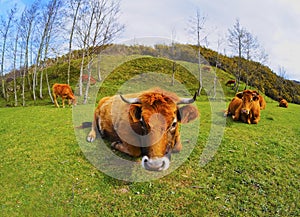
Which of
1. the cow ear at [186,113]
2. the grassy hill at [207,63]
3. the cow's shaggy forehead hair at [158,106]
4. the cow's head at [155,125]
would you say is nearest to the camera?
the cow's head at [155,125]

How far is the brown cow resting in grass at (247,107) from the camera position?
37.8 feet

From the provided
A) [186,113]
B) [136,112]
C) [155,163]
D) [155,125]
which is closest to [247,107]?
[186,113]

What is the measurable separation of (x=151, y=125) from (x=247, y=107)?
802 centimetres

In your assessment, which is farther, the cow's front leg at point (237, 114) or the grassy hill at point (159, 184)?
the cow's front leg at point (237, 114)

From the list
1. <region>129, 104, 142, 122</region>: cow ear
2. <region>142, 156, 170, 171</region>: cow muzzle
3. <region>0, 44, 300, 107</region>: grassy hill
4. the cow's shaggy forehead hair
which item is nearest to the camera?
<region>142, 156, 170, 171</region>: cow muzzle

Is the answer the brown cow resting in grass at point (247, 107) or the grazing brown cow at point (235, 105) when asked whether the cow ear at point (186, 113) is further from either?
the grazing brown cow at point (235, 105)

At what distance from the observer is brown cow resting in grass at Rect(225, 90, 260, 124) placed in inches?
454

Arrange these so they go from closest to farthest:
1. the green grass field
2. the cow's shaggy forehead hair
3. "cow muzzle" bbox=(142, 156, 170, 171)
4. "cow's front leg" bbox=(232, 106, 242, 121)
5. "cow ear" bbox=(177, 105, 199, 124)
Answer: "cow muzzle" bbox=(142, 156, 170, 171) → the green grass field → the cow's shaggy forehead hair → "cow ear" bbox=(177, 105, 199, 124) → "cow's front leg" bbox=(232, 106, 242, 121)

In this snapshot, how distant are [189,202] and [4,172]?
463 centimetres

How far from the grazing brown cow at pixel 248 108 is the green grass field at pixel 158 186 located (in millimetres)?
3637

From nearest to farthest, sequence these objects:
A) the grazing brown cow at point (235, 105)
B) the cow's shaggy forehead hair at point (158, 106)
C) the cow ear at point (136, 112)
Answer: the cow's shaggy forehead hair at point (158, 106), the cow ear at point (136, 112), the grazing brown cow at point (235, 105)

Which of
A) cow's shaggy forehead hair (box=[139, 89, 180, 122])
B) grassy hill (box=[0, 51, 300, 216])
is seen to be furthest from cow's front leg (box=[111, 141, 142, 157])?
cow's shaggy forehead hair (box=[139, 89, 180, 122])

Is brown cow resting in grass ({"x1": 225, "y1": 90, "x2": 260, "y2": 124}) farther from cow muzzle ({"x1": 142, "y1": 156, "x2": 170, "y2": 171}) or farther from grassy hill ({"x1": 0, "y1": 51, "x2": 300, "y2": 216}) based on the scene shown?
cow muzzle ({"x1": 142, "y1": 156, "x2": 170, "y2": 171})

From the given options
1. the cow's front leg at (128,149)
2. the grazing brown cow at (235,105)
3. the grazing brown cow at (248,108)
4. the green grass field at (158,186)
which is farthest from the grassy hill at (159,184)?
the grazing brown cow at (235,105)
